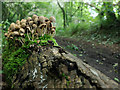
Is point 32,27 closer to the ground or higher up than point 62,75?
higher up

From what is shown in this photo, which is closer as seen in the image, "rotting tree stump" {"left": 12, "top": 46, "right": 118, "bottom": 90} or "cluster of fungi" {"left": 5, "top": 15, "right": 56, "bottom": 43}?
"rotting tree stump" {"left": 12, "top": 46, "right": 118, "bottom": 90}

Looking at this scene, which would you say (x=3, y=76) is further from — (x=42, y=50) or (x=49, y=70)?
(x=49, y=70)

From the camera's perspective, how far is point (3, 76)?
7.62 ft

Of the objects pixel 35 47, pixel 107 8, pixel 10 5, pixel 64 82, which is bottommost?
pixel 64 82

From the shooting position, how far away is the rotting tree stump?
1.03 m

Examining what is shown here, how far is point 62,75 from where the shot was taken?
1.21m

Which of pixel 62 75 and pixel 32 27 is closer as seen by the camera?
pixel 62 75

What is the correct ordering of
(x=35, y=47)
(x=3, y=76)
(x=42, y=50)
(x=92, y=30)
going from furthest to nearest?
(x=92, y=30), (x=3, y=76), (x=35, y=47), (x=42, y=50)

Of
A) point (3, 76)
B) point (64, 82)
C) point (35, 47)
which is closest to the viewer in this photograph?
point (64, 82)

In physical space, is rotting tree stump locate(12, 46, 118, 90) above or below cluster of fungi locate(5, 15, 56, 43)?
below

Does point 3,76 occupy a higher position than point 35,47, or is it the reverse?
point 35,47

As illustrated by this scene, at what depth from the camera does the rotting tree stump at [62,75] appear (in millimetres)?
1030

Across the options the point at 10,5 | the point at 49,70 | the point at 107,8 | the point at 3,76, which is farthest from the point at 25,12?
the point at 49,70

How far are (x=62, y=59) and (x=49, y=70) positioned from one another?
0.81ft
